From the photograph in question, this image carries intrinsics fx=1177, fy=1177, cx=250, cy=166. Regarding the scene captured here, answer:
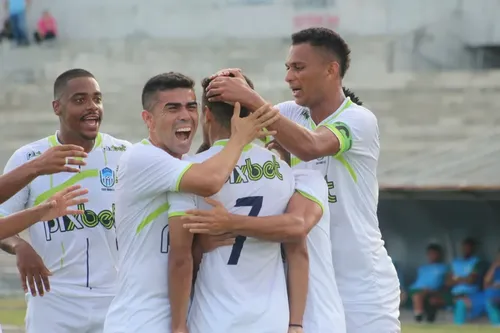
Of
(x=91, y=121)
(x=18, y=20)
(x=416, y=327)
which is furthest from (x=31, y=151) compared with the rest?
(x=18, y=20)

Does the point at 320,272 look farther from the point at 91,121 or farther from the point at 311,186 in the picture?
the point at 91,121

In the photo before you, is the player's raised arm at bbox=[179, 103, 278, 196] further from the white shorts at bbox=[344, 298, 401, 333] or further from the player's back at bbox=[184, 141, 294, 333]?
the white shorts at bbox=[344, 298, 401, 333]

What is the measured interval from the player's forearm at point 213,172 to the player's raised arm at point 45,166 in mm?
876

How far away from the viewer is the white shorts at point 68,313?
25.1 ft

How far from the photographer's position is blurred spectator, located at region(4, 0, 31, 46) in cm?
2744

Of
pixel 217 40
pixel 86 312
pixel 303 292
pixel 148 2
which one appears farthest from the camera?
pixel 148 2

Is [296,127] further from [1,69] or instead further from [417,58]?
[1,69]

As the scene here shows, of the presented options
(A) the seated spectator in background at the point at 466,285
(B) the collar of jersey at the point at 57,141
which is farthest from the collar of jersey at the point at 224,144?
(A) the seated spectator in background at the point at 466,285

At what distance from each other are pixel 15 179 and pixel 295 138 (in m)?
1.57

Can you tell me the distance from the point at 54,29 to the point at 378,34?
7.66 metres

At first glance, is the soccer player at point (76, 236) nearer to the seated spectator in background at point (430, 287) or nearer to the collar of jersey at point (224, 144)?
the collar of jersey at point (224, 144)

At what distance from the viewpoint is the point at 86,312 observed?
7648mm

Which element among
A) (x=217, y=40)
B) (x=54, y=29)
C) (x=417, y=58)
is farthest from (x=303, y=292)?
(x=54, y=29)

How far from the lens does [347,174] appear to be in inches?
263
